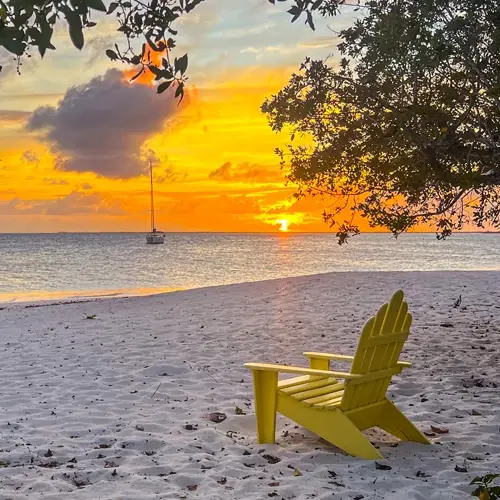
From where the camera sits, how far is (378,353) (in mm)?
5074

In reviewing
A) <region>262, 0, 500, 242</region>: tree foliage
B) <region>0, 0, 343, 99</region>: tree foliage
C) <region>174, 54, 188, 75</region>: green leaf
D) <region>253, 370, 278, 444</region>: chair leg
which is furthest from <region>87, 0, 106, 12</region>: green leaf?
<region>262, 0, 500, 242</region>: tree foliage

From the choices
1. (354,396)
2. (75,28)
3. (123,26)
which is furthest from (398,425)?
(75,28)

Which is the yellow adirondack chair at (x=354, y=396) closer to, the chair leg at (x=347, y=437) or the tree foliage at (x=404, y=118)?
the chair leg at (x=347, y=437)

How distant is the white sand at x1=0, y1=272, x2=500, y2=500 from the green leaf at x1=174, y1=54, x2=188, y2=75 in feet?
9.69

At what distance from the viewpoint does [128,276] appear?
4150cm

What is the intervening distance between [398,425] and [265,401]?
1.11 metres

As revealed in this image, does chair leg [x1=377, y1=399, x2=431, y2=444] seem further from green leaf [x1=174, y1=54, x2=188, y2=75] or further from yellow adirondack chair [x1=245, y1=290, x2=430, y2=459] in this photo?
green leaf [x1=174, y1=54, x2=188, y2=75]

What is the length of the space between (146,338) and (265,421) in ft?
17.2

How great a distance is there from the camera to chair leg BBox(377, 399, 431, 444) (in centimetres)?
521

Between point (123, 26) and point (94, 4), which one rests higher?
point (123, 26)

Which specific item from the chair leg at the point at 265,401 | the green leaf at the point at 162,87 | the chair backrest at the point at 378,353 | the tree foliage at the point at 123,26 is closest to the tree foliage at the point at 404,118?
the chair backrest at the point at 378,353

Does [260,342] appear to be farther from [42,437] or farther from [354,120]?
[42,437]

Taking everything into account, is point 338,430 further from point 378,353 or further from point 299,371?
point 378,353

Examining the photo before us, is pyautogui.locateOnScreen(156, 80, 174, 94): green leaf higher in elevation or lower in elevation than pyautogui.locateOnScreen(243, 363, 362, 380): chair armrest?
higher
